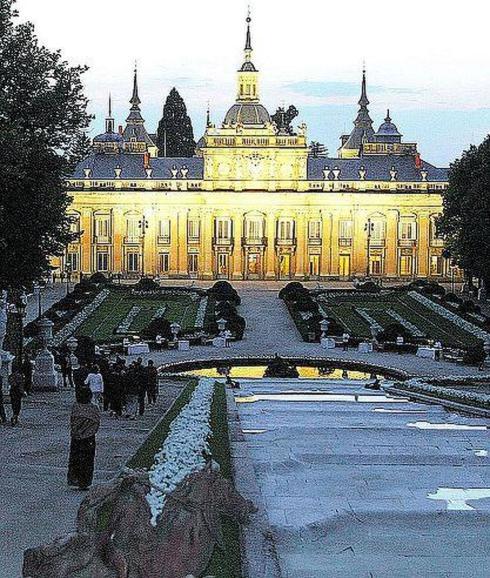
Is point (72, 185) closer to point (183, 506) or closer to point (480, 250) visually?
point (480, 250)

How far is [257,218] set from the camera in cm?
8256

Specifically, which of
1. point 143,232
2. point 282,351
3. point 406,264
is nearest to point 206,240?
point 143,232

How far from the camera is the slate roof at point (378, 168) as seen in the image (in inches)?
3280

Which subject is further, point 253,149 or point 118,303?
point 253,149

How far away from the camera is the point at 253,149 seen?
82188 mm

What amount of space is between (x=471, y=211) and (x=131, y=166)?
39.4 m

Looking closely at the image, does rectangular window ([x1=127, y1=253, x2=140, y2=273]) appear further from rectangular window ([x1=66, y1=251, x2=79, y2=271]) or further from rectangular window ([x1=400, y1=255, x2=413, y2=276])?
rectangular window ([x1=400, y1=255, x2=413, y2=276])

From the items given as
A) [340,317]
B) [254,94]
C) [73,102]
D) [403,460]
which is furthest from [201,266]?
[403,460]

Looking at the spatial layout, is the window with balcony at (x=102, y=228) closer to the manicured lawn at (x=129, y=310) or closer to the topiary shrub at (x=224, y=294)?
the manicured lawn at (x=129, y=310)

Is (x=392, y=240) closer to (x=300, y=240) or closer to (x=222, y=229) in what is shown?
(x=300, y=240)

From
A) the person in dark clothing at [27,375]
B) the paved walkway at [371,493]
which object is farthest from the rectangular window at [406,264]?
the paved walkway at [371,493]

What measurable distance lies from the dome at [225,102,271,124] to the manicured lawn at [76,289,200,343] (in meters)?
26.2

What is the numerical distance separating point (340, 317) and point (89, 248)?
34.6 m

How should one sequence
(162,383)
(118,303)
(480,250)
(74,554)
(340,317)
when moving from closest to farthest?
(74,554) → (162,383) → (480,250) → (340,317) → (118,303)
